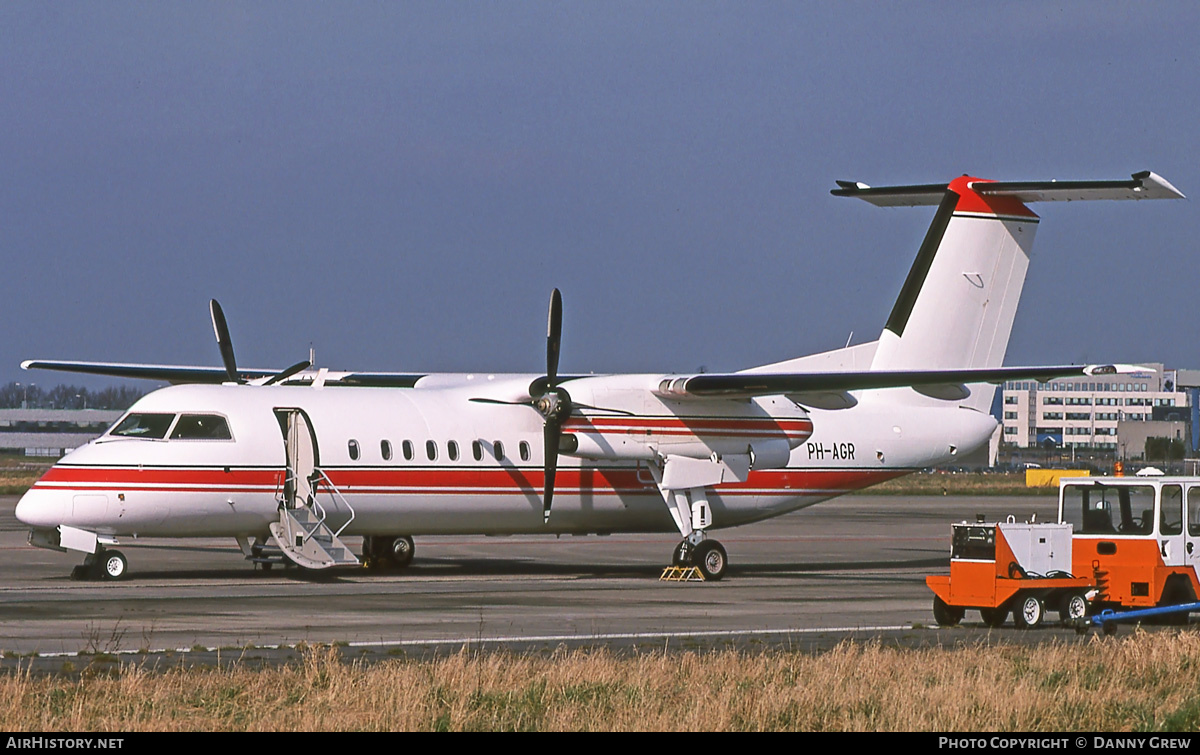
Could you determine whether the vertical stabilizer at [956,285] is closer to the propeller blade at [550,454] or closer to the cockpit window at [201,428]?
the propeller blade at [550,454]

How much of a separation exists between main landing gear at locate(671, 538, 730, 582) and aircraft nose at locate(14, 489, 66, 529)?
393 inches

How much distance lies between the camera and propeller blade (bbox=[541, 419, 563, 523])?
25297 millimetres

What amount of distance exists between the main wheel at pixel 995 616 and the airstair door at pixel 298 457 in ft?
36.4

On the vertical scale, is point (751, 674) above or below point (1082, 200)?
below

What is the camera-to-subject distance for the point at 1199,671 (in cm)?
1338

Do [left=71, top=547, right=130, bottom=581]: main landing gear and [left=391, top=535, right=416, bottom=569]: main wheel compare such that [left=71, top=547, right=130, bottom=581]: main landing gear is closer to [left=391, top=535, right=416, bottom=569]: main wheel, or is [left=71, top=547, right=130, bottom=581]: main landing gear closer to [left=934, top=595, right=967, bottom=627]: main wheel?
[left=391, top=535, right=416, bottom=569]: main wheel

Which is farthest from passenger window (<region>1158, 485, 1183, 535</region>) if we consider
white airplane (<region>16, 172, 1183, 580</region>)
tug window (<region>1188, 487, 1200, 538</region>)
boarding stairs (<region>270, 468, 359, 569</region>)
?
boarding stairs (<region>270, 468, 359, 569</region>)

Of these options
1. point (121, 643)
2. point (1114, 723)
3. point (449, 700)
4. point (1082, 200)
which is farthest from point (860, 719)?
point (1082, 200)

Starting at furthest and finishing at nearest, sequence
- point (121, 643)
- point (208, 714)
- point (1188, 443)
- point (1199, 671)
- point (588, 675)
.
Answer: point (1188, 443) → point (121, 643) → point (1199, 671) → point (588, 675) → point (208, 714)
